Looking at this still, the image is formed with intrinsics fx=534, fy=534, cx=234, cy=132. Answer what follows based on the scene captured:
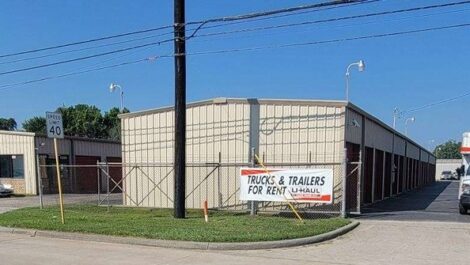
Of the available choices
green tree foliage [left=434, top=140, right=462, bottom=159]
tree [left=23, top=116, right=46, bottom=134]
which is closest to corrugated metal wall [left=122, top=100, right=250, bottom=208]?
tree [left=23, top=116, right=46, bottom=134]

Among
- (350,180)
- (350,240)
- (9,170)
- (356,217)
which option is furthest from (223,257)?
(9,170)

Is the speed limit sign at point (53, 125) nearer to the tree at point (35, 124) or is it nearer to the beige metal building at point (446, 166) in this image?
the tree at point (35, 124)

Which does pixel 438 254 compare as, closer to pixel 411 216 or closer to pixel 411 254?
pixel 411 254

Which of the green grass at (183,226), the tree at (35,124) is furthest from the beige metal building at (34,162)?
the tree at (35,124)

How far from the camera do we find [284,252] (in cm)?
1088

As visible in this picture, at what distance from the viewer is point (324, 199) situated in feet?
51.8

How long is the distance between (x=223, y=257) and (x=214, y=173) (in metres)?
9.43

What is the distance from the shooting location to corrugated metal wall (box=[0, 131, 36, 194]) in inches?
1305

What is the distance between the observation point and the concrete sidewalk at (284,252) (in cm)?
993

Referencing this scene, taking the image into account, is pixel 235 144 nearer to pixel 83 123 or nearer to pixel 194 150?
pixel 194 150

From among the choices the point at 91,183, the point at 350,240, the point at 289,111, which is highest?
the point at 289,111

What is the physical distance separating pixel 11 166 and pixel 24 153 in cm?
155

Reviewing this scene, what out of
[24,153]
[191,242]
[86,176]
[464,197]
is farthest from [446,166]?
[191,242]

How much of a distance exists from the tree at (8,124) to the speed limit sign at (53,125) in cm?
8748
